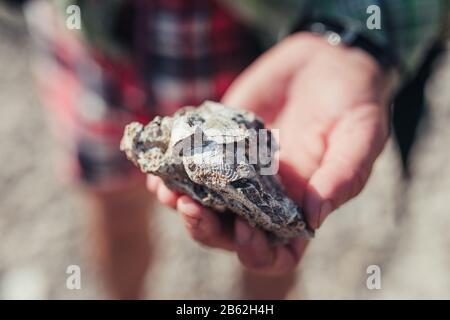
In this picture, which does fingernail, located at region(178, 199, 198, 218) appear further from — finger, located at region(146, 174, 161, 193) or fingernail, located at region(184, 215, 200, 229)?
finger, located at region(146, 174, 161, 193)

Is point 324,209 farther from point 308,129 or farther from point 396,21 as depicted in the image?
point 396,21

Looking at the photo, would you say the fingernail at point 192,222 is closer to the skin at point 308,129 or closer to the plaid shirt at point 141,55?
the skin at point 308,129

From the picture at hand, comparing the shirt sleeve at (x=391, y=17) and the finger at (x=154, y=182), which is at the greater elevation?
the shirt sleeve at (x=391, y=17)

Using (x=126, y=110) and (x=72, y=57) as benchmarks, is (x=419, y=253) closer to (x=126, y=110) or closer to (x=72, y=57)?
(x=126, y=110)

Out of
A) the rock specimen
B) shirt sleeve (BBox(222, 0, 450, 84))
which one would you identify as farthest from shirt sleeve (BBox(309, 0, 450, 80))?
the rock specimen

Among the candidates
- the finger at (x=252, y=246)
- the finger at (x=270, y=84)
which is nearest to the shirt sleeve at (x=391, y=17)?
the finger at (x=270, y=84)

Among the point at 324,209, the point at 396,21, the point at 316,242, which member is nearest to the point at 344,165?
the point at 324,209

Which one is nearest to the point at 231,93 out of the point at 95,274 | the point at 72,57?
the point at 72,57
